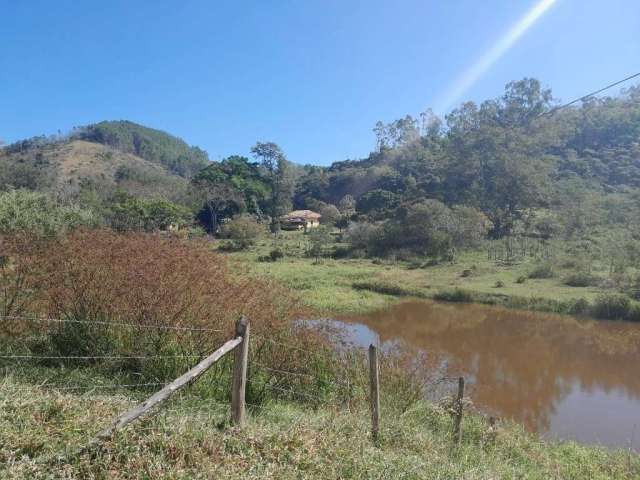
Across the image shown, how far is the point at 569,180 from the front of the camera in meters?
39.3

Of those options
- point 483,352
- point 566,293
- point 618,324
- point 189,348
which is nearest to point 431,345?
point 483,352

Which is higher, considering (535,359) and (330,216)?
(330,216)

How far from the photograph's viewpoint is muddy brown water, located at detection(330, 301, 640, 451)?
8344 millimetres

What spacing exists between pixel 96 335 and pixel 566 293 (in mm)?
18275

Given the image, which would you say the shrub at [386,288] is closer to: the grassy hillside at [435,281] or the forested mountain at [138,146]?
the grassy hillside at [435,281]

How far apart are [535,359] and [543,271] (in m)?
11.2

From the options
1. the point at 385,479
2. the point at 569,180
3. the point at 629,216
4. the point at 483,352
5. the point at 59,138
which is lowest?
the point at 483,352

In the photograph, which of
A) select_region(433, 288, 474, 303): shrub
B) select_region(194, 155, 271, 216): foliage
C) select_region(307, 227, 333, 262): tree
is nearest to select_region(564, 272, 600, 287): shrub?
select_region(433, 288, 474, 303): shrub

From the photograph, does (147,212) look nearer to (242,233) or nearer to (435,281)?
(242,233)

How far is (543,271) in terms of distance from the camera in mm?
21828

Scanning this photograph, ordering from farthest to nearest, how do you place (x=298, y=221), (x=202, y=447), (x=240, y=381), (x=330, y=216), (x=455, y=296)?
(x=298, y=221) < (x=330, y=216) < (x=455, y=296) < (x=240, y=381) < (x=202, y=447)

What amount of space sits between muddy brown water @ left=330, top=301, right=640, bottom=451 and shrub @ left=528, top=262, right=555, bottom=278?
19.4ft

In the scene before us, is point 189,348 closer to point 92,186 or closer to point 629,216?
point 629,216

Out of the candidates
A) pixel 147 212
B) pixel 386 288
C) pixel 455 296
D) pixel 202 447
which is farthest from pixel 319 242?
pixel 202 447
